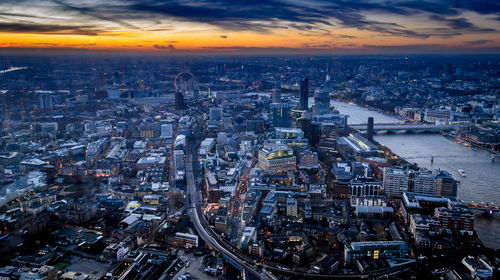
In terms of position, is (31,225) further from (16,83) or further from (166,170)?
(16,83)

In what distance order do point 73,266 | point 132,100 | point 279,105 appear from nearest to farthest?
point 73,266
point 279,105
point 132,100

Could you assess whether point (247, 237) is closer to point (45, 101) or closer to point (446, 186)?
point (446, 186)

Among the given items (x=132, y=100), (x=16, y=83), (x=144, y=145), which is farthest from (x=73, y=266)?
(x=132, y=100)

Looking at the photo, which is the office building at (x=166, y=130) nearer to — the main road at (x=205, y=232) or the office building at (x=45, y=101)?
the main road at (x=205, y=232)

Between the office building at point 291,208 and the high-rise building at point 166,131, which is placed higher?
the high-rise building at point 166,131

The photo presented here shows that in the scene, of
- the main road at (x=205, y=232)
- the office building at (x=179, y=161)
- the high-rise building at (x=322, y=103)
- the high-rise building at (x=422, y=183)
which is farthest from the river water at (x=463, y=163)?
the office building at (x=179, y=161)

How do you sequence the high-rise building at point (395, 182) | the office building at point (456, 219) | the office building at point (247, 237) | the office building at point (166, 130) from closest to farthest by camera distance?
the office building at point (247, 237) → the office building at point (456, 219) → the high-rise building at point (395, 182) → the office building at point (166, 130)

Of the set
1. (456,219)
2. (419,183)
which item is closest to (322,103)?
(419,183)

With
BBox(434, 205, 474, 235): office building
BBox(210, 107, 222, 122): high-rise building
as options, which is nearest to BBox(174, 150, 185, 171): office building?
BBox(210, 107, 222, 122): high-rise building
